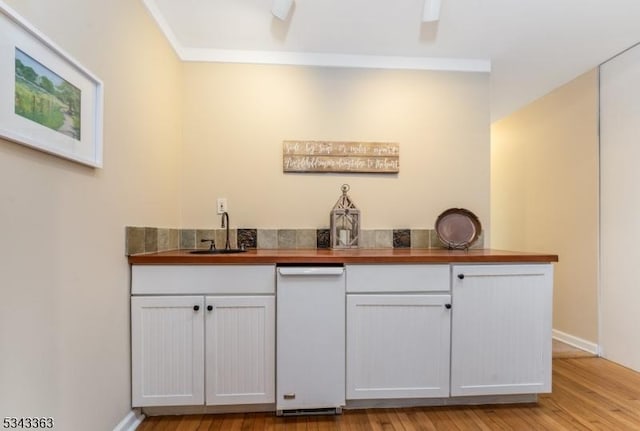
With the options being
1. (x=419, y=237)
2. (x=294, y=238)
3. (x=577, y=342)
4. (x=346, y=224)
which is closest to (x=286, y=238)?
(x=294, y=238)

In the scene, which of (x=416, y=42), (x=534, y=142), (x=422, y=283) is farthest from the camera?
(x=534, y=142)

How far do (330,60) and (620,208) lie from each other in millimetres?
2400

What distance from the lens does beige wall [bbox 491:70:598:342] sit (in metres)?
2.90

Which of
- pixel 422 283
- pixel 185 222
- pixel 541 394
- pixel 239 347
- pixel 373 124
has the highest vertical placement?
pixel 373 124

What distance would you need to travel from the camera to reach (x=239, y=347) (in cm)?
186

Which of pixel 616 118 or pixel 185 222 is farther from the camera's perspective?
pixel 616 118

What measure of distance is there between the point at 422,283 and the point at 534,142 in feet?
8.40

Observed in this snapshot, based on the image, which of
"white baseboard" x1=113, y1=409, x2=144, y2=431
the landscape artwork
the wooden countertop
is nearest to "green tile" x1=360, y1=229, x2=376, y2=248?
the wooden countertop

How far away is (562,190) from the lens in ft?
10.5

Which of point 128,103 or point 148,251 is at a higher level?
point 128,103

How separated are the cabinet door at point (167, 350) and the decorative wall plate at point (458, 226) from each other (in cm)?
167

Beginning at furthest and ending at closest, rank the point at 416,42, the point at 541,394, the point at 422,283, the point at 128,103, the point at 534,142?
the point at 534,142 < the point at 416,42 < the point at 541,394 < the point at 422,283 < the point at 128,103

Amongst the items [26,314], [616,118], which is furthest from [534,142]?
[26,314]

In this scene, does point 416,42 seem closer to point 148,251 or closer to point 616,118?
point 616,118
